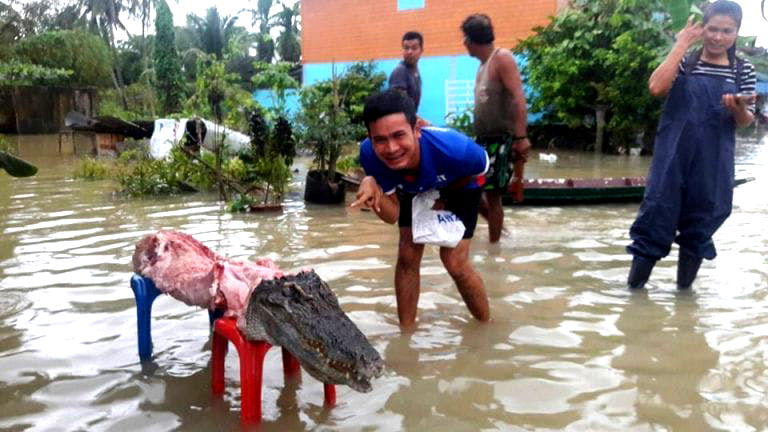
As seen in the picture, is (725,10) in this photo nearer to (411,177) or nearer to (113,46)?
(411,177)

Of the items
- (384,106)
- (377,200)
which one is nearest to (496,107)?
(377,200)

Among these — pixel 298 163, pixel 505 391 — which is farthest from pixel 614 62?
pixel 505 391

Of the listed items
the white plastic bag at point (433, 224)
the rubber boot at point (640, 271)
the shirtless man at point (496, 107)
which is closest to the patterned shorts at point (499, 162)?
the shirtless man at point (496, 107)

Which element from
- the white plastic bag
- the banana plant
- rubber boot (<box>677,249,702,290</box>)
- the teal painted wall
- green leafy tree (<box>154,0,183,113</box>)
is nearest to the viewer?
the white plastic bag

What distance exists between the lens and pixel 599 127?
17.9 metres

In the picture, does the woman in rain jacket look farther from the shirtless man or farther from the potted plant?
the potted plant

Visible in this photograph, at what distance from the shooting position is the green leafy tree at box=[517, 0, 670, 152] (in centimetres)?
1558

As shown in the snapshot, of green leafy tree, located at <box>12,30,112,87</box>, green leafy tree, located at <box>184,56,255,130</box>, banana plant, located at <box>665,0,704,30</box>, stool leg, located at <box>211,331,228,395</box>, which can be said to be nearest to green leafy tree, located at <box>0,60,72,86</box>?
green leafy tree, located at <box>12,30,112,87</box>

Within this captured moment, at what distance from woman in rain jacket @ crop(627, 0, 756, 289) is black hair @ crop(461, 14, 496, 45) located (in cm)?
186

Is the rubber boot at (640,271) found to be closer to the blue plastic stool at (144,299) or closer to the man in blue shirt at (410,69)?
the blue plastic stool at (144,299)

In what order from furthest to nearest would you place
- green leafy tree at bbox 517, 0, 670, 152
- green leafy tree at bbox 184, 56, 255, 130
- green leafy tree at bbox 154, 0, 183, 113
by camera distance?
green leafy tree at bbox 154, 0, 183, 113 < green leafy tree at bbox 517, 0, 670, 152 < green leafy tree at bbox 184, 56, 255, 130

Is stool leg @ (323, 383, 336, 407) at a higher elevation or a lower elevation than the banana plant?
lower

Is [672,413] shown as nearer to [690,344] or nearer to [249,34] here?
[690,344]

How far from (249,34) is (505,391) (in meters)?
34.4
